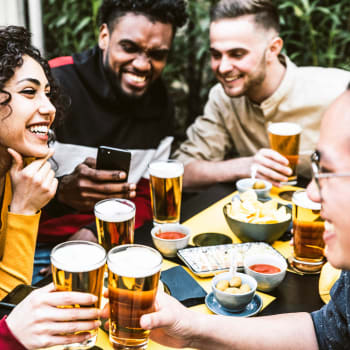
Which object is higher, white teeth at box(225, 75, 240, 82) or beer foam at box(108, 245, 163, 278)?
white teeth at box(225, 75, 240, 82)

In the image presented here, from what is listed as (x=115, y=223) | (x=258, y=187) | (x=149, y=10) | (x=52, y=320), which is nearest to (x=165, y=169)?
(x=115, y=223)

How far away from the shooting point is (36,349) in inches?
41.1

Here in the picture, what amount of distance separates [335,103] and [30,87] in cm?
121

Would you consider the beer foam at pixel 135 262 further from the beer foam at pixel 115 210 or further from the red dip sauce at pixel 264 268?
the red dip sauce at pixel 264 268

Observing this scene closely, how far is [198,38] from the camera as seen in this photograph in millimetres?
4566

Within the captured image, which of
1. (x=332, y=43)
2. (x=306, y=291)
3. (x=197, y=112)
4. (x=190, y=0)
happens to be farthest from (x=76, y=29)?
(x=306, y=291)

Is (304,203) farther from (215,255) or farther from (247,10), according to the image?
(247,10)

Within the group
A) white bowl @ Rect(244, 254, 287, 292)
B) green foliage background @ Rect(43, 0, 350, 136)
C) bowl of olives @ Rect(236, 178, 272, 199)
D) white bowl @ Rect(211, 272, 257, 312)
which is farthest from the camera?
green foliage background @ Rect(43, 0, 350, 136)

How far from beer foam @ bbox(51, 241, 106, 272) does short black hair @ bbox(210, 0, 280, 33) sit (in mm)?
2030

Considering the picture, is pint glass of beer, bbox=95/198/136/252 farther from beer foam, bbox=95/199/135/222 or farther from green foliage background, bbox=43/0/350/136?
green foliage background, bbox=43/0/350/136

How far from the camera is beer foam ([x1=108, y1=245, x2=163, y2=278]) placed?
101 centimetres

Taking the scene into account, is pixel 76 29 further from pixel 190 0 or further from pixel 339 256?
pixel 339 256

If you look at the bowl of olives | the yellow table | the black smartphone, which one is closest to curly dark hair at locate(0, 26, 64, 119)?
the black smartphone

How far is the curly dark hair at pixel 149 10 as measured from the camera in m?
2.46
